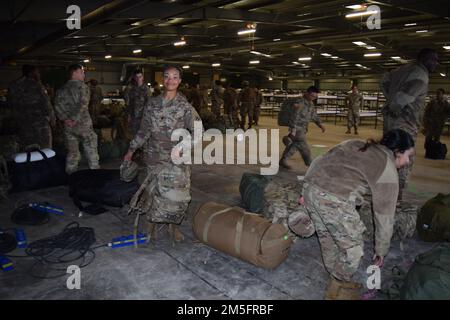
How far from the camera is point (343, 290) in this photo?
9.30 ft

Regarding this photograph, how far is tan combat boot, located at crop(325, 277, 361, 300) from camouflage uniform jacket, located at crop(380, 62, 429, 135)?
2815 mm

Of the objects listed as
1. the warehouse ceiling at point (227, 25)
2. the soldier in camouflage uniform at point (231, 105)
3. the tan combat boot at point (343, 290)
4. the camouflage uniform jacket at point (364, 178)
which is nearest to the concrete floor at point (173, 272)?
the tan combat boot at point (343, 290)

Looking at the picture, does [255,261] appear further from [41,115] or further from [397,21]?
[397,21]

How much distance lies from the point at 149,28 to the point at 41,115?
855 cm

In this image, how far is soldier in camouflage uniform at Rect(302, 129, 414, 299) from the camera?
2562 mm

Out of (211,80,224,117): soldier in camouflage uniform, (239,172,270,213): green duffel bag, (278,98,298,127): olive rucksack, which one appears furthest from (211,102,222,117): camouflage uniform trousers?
(239,172,270,213): green duffel bag

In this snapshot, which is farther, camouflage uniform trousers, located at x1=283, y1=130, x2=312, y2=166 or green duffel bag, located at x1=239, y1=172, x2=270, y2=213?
camouflage uniform trousers, located at x1=283, y1=130, x2=312, y2=166

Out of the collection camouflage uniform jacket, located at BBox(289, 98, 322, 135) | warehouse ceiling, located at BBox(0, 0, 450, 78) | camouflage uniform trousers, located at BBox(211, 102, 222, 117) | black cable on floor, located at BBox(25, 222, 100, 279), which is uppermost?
warehouse ceiling, located at BBox(0, 0, 450, 78)

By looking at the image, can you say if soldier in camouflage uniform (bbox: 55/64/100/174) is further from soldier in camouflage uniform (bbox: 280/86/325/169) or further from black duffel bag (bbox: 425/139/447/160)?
black duffel bag (bbox: 425/139/447/160)

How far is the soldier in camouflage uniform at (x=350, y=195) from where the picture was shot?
8.41 feet

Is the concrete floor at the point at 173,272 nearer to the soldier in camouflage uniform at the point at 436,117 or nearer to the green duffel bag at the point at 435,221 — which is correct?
the green duffel bag at the point at 435,221
